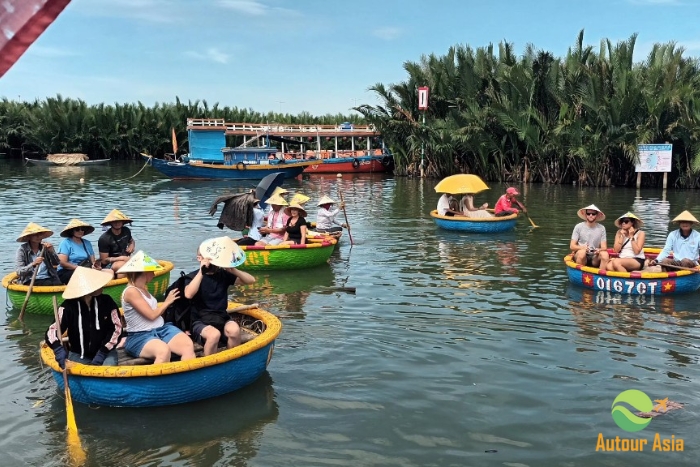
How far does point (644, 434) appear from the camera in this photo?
527cm

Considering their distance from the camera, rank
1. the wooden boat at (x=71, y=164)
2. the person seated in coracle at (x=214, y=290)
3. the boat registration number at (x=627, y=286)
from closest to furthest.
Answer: the person seated in coracle at (x=214, y=290) → the boat registration number at (x=627, y=286) → the wooden boat at (x=71, y=164)

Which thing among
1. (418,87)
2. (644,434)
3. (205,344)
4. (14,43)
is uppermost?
(418,87)

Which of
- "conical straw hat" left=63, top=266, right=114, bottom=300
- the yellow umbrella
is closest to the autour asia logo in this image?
"conical straw hat" left=63, top=266, right=114, bottom=300

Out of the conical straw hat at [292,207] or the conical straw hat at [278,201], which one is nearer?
the conical straw hat at [292,207]

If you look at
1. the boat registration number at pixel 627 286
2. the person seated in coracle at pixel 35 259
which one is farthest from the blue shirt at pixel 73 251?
the boat registration number at pixel 627 286

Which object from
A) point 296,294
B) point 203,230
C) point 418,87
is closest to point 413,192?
point 418,87

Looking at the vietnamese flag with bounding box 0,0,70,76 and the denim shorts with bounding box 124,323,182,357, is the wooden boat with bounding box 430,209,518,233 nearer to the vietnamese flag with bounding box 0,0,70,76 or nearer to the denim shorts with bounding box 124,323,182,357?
the denim shorts with bounding box 124,323,182,357

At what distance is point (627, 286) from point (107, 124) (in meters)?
47.8

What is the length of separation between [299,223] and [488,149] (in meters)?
19.0

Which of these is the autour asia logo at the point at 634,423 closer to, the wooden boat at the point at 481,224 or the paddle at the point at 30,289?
the paddle at the point at 30,289

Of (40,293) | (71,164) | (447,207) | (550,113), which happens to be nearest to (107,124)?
(71,164)

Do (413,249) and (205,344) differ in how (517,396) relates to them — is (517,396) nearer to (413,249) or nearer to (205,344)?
(205,344)

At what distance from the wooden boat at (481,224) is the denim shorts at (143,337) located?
→ 1005 cm

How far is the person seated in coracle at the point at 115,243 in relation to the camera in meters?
9.34
